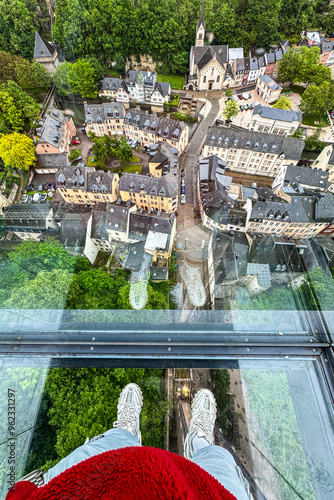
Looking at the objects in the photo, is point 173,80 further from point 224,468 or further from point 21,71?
A: point 224,468

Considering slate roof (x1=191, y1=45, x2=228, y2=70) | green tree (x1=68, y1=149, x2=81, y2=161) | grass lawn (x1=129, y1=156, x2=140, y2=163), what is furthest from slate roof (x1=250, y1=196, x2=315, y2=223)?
slate roof (x1=191, y1=45, x2=228, y2=70)

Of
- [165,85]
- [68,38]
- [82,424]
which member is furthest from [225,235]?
[68,38]

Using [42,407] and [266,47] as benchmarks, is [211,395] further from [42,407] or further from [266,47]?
[266,47]

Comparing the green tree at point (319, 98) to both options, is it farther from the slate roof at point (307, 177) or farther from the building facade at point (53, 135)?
the building facade at point (53, 135)

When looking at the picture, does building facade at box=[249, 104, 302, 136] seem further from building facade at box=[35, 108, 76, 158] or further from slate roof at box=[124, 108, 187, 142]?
building facade at box=[35, 108, 76, 158]

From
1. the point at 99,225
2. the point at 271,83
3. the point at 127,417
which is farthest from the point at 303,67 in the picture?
the point at 127,417
